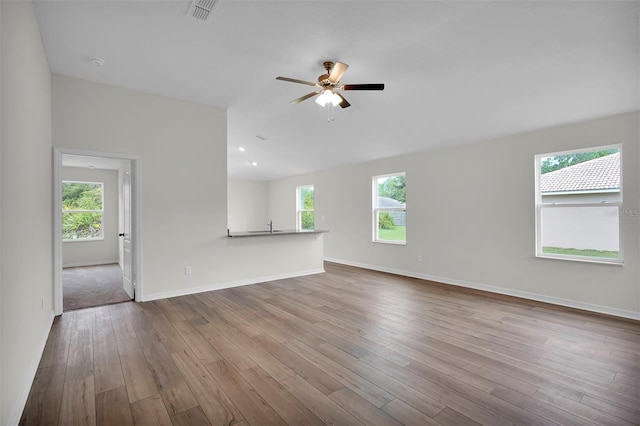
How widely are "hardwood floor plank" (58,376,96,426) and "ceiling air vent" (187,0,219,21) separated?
3022mm

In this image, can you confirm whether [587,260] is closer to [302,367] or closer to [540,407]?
[540,407]

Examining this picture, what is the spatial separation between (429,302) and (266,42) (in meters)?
3.72

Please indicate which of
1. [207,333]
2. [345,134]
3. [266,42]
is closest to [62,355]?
[207,333]

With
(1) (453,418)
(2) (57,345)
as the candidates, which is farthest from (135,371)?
(1) (453,418)

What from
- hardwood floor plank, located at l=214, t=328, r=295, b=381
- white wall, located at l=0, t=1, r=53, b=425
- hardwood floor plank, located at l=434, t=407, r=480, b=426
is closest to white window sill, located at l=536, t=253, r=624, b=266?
hardwood floor plank, located at l=434, t=407, r=480, b=426

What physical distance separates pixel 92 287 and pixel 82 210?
3.52m

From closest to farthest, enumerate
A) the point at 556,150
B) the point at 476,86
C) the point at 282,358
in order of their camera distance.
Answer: the point at 282,358, the point at 476,86, the point at 556,150

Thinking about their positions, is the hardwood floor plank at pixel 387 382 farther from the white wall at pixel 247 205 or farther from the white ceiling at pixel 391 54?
the white wall at pixel 247 205

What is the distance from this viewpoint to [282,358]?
8.41ft

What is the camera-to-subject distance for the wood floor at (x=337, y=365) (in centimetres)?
187

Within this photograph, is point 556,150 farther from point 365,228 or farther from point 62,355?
point 62,355

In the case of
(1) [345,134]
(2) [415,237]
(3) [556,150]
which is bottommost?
(2) [415,237]

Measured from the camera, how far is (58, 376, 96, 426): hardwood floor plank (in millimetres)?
1798

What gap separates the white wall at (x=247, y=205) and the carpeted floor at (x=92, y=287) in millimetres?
3415
